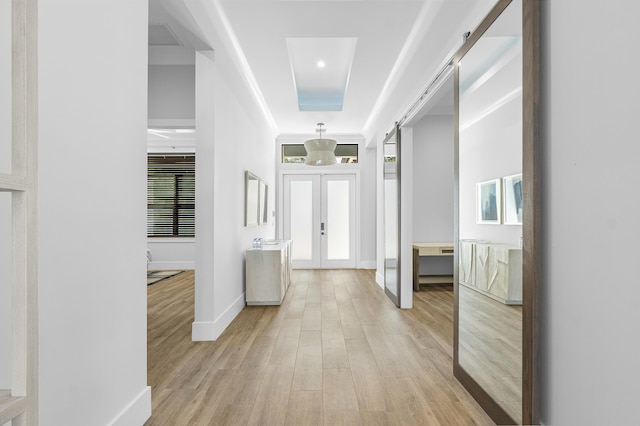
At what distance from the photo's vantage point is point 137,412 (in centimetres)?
185

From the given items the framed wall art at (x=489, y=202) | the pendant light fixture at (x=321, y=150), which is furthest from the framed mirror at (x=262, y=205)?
the framed wall art at (x=489, y=202)

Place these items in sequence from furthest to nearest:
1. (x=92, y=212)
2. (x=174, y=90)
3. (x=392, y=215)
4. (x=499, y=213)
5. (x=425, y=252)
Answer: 1. (x=425, y=252)
2. (x=392, y=215)
3. (x=174, y=90)
4. (x=499, y=213)
5. (x=92, y=212)

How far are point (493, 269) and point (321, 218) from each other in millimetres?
5767

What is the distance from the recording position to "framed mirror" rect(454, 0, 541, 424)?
1.62m

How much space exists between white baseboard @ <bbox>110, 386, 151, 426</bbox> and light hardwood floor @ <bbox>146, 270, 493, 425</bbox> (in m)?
0.06

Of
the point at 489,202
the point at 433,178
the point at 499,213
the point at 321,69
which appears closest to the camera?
the point at 499,213

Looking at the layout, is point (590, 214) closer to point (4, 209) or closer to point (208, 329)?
point (4, 209)

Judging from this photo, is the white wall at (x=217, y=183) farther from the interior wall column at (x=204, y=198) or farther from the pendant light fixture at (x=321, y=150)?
the pendant light fixture at (x=321, y=150)

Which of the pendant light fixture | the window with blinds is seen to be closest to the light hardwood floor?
the pendant light fixture

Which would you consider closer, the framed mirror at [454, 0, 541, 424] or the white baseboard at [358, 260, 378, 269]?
the framed mirror at [454, 0, 541, 424]

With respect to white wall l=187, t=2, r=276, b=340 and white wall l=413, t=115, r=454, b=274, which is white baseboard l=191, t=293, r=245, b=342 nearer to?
white wall l=187, t=2, r=276, b=340

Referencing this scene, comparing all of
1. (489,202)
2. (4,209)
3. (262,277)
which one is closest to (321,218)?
(262,277)

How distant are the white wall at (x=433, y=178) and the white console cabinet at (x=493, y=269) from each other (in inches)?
150

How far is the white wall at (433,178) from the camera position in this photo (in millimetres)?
6227
